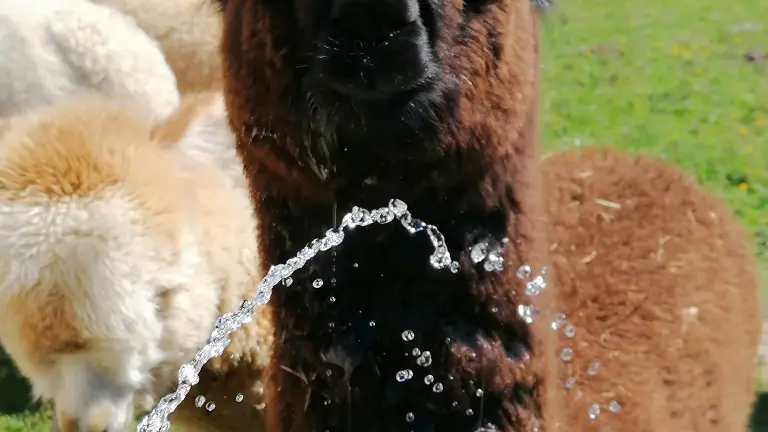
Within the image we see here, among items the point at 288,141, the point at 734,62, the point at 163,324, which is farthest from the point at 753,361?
the point at 734,62

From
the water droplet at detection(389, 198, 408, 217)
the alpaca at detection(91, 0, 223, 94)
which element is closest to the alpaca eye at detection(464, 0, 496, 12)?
the water droplet at detection(389, 198, 408, 217)

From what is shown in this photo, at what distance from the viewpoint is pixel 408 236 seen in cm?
149

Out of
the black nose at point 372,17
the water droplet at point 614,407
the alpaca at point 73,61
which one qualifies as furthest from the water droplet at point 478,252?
the alpaca at point 73,61

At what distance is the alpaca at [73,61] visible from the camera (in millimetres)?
3332

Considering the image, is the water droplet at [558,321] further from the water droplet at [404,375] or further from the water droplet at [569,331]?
the water droplet at [404,375]

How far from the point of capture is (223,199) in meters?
2.67

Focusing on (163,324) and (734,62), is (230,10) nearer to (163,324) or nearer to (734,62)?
(163,324)

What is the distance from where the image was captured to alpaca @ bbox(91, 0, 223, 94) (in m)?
3.79

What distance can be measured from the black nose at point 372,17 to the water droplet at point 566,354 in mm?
788

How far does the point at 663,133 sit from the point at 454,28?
17.9 feet

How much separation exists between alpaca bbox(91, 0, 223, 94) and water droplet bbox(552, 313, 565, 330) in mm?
2117

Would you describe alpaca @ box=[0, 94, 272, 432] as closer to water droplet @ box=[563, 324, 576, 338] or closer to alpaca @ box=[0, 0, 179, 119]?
alpaca @ box=[0, 0, 179, 119]

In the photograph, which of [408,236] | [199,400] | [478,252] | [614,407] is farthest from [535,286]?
[199,400]

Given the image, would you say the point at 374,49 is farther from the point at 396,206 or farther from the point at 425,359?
the point at 425,359
